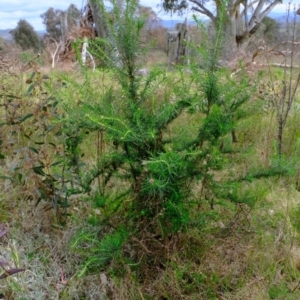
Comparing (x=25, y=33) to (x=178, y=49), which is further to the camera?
(x=25, y=33)

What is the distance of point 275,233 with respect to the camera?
7.16ft

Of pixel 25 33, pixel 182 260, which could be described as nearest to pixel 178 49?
pixel 182 260

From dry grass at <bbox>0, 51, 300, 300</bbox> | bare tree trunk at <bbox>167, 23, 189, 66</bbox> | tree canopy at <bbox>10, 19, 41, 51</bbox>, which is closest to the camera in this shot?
dry grass at <bbox>0, 51, 300, 300</bbox>

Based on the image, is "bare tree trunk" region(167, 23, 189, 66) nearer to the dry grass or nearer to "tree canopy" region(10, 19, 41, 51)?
the dry grass

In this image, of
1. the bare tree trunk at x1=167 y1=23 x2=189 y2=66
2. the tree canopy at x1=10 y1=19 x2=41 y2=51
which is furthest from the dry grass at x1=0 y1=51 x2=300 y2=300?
→ the tree canopy at x1=10 y1=19 x2=41 y2=51

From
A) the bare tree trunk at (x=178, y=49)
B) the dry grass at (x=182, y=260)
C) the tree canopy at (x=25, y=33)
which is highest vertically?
the tree canopy at (x=25, y=33)

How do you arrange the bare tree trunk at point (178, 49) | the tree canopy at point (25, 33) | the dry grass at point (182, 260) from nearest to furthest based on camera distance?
1. the dry grass at point (182, 260)
2. the bare tree trunk at point (178, 49)
3. the tree canopy at point (25, 33)

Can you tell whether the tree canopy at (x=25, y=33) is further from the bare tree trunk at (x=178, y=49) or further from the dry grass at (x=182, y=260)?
the dry grass at (x=182, y=260)

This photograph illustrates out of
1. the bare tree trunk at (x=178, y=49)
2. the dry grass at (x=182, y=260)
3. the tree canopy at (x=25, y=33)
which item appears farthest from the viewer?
the tree canopy at (x=25, y=33)

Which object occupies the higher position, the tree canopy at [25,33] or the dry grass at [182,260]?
the tree canopy at [25,33]

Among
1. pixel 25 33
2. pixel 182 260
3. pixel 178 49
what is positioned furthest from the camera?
pixel 25 33

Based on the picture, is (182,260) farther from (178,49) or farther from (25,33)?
(25,33)

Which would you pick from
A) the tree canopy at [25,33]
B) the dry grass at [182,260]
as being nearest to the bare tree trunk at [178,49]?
the dry grass at [182,260]

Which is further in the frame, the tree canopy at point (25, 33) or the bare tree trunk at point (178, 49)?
the tree canopy at point (25, 33)
